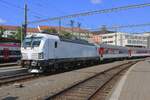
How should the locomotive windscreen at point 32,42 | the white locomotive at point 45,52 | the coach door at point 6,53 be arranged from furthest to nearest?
the coach door at point 6,53 < the locomotive windscreen at point 32,42 < the white locomotive at point 45,52

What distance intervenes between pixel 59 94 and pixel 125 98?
110 inches

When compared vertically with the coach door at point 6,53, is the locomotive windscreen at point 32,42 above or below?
above

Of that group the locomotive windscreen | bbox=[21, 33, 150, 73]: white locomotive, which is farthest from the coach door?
the locomotive windscreen

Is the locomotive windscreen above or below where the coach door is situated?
above

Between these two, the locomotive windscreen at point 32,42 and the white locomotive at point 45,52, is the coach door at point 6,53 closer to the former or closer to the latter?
the white locomotive at point 45,52

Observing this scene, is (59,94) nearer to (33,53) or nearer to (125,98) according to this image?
(125,98)

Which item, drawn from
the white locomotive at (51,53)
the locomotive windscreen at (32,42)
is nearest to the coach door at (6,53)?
the white locomotive at (51,53)

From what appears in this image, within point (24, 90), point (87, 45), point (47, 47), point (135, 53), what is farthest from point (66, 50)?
point (135, 53)

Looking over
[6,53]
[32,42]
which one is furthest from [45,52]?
[6,53]

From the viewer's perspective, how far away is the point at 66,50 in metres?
28.6

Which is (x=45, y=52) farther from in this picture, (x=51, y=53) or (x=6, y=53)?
(x=6, y=53)

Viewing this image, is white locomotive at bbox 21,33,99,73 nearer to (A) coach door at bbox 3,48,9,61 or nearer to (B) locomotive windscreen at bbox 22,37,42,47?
(B) locomotive windscreen at bbox 22,37,42,47

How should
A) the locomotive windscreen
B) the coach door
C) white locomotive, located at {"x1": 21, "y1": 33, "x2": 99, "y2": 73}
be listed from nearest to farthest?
1. white locomotive, located at {"x1": 21, "y1": 33, "x2": 99, "y2": 73}
2. the locomotive windscreen
3. the coach door

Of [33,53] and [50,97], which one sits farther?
[33,53]
